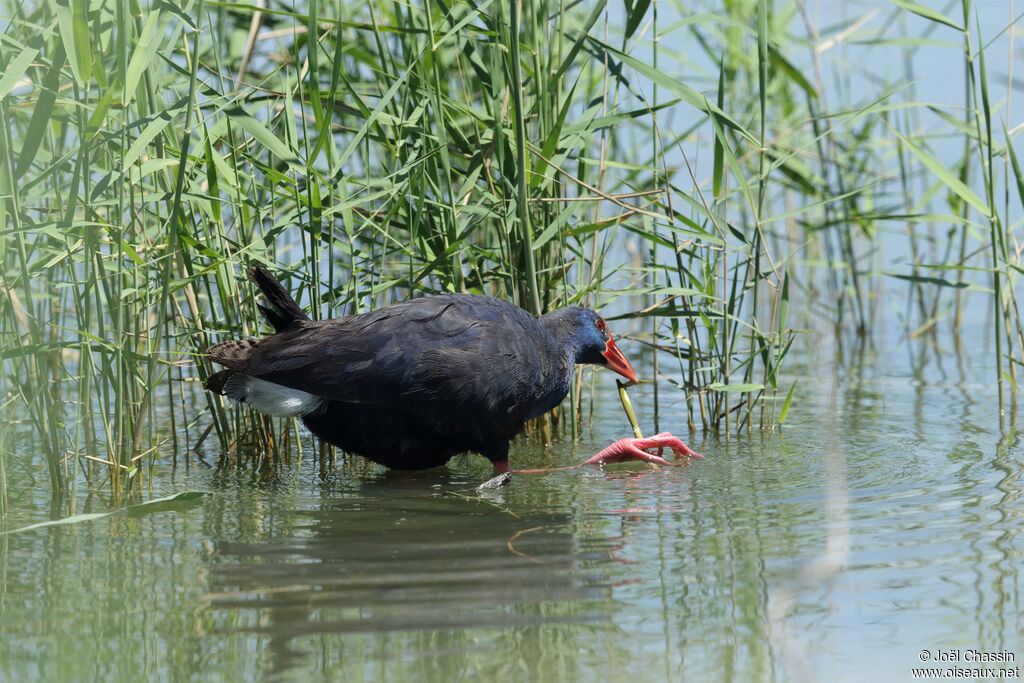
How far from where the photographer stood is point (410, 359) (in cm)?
430

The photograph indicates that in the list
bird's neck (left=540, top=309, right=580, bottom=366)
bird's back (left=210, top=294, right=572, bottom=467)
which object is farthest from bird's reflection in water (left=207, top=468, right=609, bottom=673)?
bird's neck (left=540, top=309, right=580, bottom=366)

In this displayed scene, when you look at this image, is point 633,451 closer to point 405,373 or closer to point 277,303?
point 405,373

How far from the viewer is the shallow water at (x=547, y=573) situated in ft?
8.84

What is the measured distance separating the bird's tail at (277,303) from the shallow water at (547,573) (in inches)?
22.1

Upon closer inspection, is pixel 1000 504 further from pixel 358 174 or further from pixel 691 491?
pixel 358 174

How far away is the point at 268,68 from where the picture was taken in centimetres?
616

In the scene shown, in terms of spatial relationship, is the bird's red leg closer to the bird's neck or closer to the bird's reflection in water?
the bird's neck

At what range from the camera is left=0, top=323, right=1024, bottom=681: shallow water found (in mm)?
2695

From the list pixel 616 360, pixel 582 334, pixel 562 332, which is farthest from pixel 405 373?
pixel 616 360

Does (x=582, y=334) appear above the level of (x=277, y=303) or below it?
below

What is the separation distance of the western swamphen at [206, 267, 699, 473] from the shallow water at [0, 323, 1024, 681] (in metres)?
0.19

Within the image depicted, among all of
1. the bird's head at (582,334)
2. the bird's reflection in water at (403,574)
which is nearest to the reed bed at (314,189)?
the bird's head at (582,334)

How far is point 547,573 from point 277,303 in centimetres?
152

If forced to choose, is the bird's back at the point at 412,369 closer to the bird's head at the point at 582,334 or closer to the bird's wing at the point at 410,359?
the bird's wing at the point at 410,359
